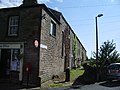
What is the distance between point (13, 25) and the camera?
1897 centimetres

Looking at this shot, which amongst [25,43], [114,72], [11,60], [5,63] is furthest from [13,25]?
[114,72]

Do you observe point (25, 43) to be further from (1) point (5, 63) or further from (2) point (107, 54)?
(2) point (107, 54)

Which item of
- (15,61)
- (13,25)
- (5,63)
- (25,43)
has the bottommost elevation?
(5,63)

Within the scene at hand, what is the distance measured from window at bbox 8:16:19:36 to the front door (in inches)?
63.7

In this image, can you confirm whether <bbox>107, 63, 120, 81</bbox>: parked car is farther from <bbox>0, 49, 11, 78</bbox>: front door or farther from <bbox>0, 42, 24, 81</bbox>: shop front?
Answer: <bbox>0, 49, 11, 78</bbox>: front door

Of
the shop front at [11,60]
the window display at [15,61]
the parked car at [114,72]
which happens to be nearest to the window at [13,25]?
the shop front at [11,60]

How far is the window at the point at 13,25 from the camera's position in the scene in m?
18.9

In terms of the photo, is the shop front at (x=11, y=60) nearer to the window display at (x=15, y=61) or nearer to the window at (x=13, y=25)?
the window display at (x=15, y=61)

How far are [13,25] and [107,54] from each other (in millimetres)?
15448

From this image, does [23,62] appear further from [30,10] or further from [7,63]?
[30,10]

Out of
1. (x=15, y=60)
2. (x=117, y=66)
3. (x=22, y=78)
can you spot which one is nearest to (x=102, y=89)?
(x=117, y=66)

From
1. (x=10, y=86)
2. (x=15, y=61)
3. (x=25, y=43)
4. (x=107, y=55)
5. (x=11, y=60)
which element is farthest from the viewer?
(x=107, y=55)

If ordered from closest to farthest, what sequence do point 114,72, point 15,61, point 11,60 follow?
point 15,61, point 11,60, point 114,72

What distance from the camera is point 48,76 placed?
19.6 metres
